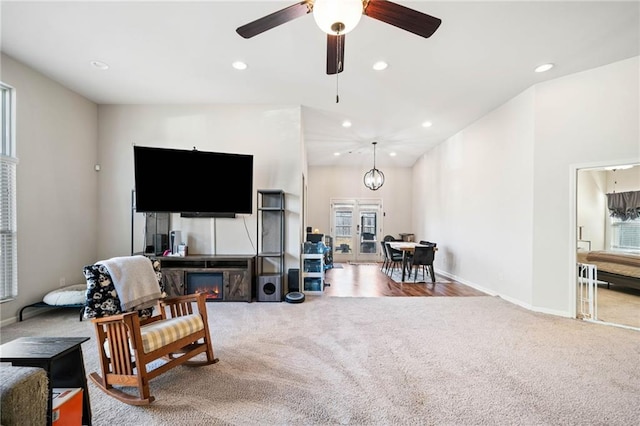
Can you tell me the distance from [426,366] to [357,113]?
3.94 meters

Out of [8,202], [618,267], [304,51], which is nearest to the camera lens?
[304,51]

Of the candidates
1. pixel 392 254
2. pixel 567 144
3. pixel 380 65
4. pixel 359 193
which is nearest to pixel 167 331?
pixel 380 65

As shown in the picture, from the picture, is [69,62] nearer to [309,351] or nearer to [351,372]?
[309,351]

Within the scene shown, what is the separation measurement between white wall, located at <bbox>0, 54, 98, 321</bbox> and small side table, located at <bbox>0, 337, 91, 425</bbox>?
251 centimetres

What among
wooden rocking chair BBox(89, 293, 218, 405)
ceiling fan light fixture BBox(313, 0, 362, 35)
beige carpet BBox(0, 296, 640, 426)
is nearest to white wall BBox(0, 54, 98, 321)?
beige carpet BBox(0, 296, 640, 426)

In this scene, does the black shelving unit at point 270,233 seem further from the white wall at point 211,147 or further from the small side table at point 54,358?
the small side table at point 54,358

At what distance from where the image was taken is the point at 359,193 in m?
8.87

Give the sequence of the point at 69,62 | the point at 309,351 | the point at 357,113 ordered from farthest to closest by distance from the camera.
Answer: the point at 357,113
the point at 69,62
the point at 309,351

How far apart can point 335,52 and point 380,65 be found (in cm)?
152

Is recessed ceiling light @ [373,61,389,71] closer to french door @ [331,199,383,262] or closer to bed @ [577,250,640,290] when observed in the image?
bed @ [577,250,640,290]

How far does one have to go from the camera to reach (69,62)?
3264mm

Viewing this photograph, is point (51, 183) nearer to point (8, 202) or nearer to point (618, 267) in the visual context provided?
point (8, 202)

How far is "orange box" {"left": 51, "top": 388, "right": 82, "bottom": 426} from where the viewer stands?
4.72 feet

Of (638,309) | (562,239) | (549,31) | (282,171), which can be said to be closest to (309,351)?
(282,171)
